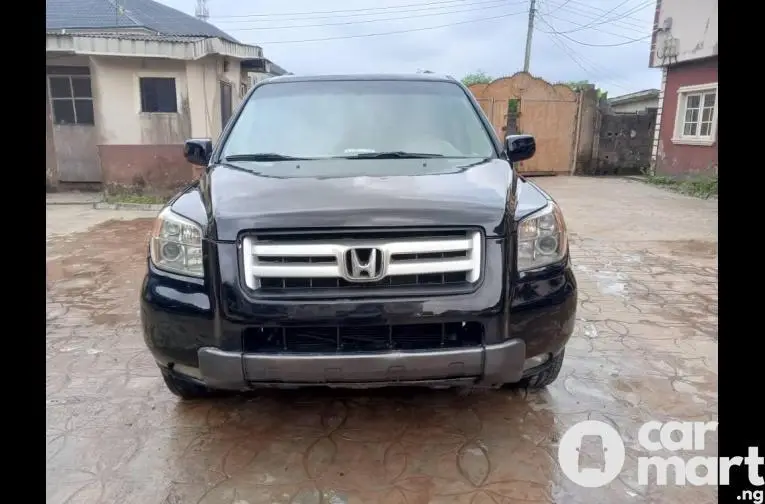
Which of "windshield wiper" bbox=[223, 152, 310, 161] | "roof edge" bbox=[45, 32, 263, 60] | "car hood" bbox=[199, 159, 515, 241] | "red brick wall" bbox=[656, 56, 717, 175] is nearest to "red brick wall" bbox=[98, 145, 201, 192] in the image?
"roof edge" bbox=[45, 32, 263, 60]

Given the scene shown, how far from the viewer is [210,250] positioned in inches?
83.4

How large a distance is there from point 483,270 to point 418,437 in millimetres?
910

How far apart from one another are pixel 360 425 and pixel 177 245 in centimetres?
118

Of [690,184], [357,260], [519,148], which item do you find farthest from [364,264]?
[690,184]

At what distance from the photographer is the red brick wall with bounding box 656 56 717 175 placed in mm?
11984

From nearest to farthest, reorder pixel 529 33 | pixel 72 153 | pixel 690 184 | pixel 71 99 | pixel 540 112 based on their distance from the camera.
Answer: pixel 71 99 < pixel 72 153 < pixel 690 184 < pixel 540 112 < pixel 529 33

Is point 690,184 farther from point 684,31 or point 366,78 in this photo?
point 366,78

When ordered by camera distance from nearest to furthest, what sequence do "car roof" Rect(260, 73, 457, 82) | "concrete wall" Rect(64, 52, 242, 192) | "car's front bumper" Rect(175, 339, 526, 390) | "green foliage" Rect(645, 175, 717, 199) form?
"car's front bumper" Rect(175, 339, 526, 390) → "car roof" Rect(260, 73, 457, 82) → "concrete wall" Rect(64, 52, 242, 192) → "green foliage" Rect(645, 175, 717, 199)

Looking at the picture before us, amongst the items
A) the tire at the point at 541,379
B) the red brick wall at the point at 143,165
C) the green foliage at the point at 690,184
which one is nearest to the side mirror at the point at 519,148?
the tire at the point at 541,379

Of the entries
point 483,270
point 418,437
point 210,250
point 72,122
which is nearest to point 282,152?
point 210,250

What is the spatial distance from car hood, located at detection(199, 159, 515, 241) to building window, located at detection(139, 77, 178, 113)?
326 inches

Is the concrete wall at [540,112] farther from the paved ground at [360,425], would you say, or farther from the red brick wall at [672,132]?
the paved ground at [360,425]

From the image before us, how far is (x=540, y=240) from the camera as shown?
227 centimetres

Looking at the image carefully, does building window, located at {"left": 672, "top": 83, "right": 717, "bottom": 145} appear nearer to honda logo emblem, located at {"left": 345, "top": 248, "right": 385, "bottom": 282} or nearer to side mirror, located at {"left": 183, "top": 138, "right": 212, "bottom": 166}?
side mirror, located at {"left": 183, "top": 138, "right": 212, "bottom": 166}
